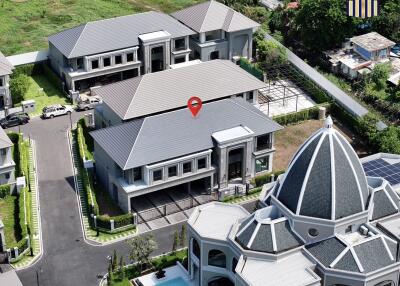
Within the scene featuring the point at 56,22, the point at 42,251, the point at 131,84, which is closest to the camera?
the point at 42,251

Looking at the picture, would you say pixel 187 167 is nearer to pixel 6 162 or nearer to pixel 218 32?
pixel 6 162

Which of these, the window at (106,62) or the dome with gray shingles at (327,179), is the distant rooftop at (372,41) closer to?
the window at (106,62)

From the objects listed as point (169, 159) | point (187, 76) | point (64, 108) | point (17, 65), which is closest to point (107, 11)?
point (17, 65)

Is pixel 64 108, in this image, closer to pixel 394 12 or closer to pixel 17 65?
pixel 17 65

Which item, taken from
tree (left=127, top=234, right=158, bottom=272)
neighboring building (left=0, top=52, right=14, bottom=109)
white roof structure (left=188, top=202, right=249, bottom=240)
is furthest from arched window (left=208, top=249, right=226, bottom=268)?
neighboring building (left=0, top=52, right=14, bottom=109)

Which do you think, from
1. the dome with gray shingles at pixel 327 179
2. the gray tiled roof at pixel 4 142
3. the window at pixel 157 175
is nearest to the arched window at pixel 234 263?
the dome with gray shingles at pixel 327 179

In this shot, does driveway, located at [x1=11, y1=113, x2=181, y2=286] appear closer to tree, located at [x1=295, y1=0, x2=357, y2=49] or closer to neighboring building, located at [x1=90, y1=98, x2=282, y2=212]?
neighboring building, located at [x1=90, y1=98, x2=282, y2=212]
